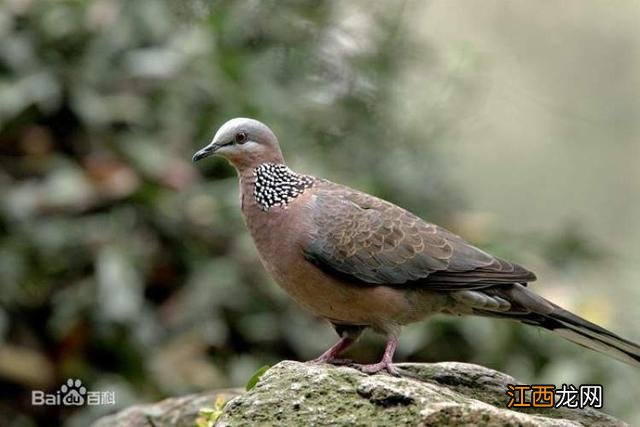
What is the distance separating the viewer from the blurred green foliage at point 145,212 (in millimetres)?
8461

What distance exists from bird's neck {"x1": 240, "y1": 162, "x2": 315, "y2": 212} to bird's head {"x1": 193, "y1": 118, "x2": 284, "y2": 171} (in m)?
0.05

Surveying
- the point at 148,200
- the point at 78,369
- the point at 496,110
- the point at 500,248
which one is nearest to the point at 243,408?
the point at 78,369

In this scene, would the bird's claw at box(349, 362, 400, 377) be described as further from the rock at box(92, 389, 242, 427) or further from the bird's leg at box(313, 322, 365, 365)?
the rock at box(92, 389, 242, 427)

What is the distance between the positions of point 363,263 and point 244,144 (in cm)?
85

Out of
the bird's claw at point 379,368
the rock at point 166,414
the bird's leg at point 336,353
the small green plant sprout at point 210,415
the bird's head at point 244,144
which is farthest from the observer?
the rock at point 166,414

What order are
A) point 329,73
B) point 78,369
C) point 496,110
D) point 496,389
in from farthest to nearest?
point 496,110, point 329,73, point 78,369, point 496,389

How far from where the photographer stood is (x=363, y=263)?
5.18 meters

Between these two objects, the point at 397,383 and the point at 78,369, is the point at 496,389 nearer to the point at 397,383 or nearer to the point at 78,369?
the point at 397,383

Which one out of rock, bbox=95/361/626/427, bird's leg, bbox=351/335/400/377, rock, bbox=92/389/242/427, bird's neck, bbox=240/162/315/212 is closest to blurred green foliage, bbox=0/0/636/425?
rock, bbox=92/389/242/427

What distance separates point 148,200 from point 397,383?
5170 mm

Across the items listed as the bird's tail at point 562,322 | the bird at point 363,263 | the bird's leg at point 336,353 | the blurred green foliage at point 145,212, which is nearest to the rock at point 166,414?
the bird's leg at point 336,353

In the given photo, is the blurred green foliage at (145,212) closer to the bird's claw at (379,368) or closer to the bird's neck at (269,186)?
the bird's neck at (269,186)

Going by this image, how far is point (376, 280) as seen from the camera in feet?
16.8

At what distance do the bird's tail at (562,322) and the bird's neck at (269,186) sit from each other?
108 cm
